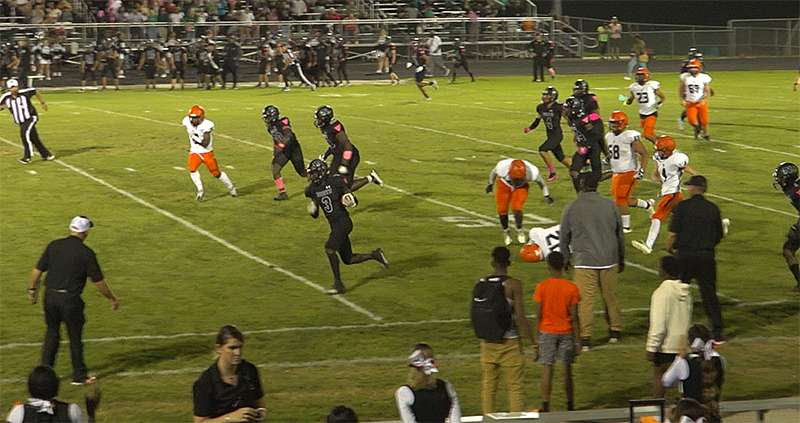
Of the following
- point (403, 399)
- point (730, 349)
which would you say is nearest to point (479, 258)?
point (730, 349)

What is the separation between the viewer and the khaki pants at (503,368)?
10938 mm

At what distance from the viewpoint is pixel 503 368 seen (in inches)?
433

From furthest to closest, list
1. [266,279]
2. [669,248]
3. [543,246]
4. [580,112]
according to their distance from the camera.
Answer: [580,112]
[266,279]
[543,246]
[669,248]

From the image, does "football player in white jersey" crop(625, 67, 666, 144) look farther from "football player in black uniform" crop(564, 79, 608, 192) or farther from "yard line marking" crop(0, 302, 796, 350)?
"yard line marking" crop(0, 302, 796, 350)

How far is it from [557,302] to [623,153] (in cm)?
699

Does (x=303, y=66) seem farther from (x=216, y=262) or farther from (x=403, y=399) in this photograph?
(x=403, y=399)

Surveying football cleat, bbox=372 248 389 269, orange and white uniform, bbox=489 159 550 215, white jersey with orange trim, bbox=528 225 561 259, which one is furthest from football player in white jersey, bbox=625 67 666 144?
white jersey with orange trim, bbox=528 225 561 259

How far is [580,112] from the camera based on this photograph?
1945 centimetres

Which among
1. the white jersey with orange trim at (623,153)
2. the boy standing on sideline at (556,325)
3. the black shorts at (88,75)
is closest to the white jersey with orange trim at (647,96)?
the white jersey with orange trim at (623,153)

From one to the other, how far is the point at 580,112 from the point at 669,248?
6552mm

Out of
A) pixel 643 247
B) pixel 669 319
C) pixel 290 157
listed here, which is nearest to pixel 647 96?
pixel 290 157

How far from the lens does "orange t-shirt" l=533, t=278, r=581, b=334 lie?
11.2 meters

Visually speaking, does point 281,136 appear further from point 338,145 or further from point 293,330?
point 293,330

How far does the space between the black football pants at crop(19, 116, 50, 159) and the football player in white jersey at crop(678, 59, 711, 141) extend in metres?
12.2
